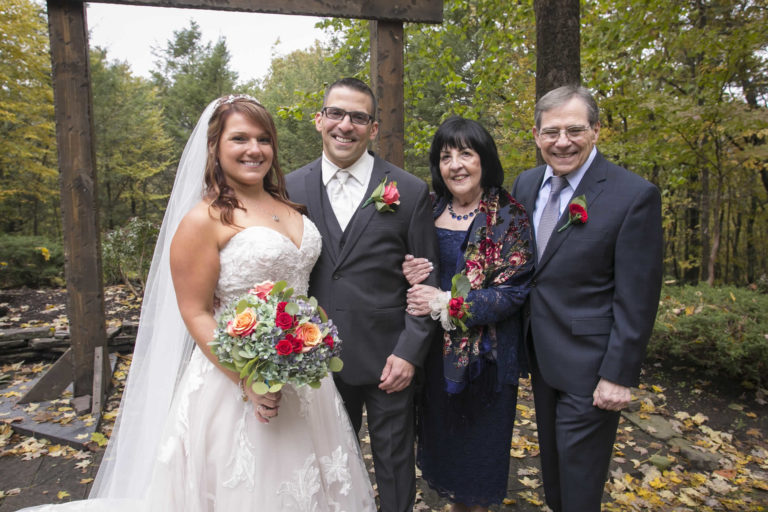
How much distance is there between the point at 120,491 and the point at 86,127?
10.6 feet

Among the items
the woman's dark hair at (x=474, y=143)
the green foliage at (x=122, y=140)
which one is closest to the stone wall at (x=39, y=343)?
the woman's dark hair at (x=474, y=143)

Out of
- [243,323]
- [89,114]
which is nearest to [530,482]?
[243,323]

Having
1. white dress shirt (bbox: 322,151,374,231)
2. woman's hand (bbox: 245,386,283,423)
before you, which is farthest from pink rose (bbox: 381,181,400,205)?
woman's hand (bbox: 245,386,283,423)

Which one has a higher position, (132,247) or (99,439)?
(132,247)

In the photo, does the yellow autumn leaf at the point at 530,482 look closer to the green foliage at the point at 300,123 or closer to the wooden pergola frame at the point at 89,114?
the wooden pergola frame at the point at 89,114

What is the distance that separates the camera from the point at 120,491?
2.44 meters

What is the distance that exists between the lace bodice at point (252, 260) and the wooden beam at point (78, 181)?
9.95ft

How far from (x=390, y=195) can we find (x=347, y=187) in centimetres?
29

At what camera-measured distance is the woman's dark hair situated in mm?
2521

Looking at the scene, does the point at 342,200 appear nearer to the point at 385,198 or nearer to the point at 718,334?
the point at 385,198

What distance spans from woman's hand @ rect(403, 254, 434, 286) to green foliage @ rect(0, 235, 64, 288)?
10.7m

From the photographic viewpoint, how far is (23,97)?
12.8 meters

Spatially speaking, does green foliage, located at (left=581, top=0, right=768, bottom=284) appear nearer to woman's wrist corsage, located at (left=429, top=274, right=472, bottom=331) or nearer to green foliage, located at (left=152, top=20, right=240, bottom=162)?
woman's wrist corsage, located at (left=429, top=274, right=472, bottom=331)

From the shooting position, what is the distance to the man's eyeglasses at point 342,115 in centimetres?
242
